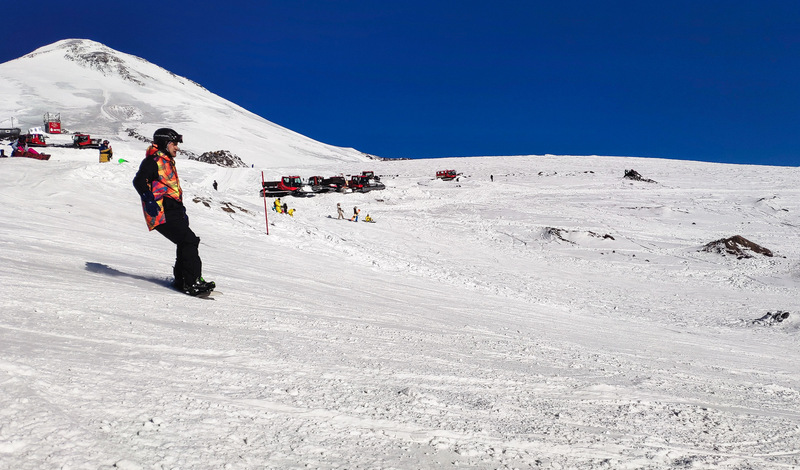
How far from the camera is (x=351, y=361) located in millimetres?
4215

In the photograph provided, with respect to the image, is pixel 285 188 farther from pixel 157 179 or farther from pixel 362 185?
pixel 157 179

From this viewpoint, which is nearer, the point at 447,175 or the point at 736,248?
the point at 736,248

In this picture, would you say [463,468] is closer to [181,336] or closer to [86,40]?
[181,336]

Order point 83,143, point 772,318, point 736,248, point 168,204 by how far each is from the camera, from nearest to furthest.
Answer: point 168,204 → point 772,318 → point 736,248 → point 83,143

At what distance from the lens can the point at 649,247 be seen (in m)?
20.4

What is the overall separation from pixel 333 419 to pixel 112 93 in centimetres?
13298

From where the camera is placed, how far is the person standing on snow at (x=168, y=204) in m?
5.71

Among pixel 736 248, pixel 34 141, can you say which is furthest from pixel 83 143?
pixel 736 248

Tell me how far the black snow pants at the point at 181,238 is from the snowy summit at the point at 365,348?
280mm

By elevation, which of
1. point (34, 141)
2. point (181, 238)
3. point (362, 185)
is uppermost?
point (34, 141)

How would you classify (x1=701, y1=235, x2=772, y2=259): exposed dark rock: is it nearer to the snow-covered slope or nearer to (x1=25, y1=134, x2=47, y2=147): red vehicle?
(x1=25, y1=134, x2=47, y2=147): red vehicle

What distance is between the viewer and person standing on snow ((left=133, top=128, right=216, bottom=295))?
18.7 feet

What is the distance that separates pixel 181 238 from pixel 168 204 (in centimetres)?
41

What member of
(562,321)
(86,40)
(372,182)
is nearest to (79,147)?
(372,182)
